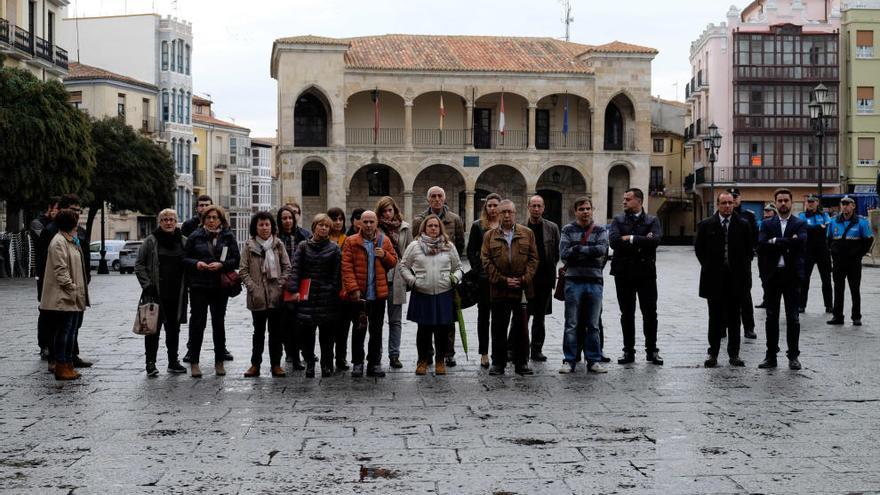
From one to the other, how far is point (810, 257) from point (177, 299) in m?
9.47

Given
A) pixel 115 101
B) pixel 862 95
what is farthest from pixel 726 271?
pixel 115 101

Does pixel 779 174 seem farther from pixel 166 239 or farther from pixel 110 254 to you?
pixel 166 239

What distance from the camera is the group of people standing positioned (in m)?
9.92

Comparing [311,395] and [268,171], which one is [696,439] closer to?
[311,395]

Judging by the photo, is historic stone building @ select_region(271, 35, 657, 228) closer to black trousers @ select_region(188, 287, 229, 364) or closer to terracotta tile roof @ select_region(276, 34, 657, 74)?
terracotta tile roof @ select_region(276, 34, 657, 74)

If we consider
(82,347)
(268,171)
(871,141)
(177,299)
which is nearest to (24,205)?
(82,347)

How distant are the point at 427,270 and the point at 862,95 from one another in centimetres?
5302

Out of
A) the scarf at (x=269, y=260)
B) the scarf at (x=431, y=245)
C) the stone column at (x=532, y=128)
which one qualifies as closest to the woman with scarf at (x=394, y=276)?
the scarf at (x=431, y=245)

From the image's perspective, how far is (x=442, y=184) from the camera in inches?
2008

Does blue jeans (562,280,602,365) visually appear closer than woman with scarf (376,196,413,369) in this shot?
Yes

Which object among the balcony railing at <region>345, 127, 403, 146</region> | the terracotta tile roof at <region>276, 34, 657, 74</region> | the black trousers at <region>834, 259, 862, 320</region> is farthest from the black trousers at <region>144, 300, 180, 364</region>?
the balcony railing at <region>345, 127, 403, 146</region>

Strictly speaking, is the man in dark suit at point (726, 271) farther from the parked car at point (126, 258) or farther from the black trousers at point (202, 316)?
the parked car at point (126, 258)

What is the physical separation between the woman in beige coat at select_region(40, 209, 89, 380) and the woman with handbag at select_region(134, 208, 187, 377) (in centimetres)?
58

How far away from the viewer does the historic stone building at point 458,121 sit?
4825 centimetres
